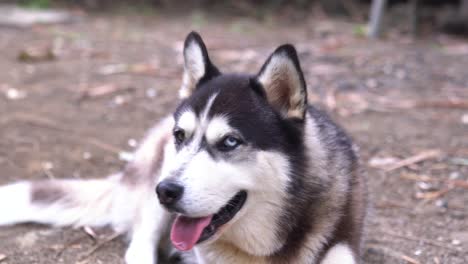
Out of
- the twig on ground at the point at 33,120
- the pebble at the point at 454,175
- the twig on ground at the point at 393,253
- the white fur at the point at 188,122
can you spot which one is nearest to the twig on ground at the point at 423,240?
the twig on ground at the point at 393,253

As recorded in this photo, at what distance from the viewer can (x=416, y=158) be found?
14.1 feet

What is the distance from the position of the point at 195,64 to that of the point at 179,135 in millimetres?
366

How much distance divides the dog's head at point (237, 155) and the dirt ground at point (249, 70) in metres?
0.77

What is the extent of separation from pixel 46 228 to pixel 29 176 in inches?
28.4

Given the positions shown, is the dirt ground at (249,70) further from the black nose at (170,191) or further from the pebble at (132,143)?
the black nose at (170,191)

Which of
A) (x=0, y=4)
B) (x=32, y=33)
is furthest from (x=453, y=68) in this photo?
(x=0, y=4)

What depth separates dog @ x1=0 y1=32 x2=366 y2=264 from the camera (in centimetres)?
235

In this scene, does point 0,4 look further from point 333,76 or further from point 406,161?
point 406,161

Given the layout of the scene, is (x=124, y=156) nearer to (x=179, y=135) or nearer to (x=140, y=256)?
(x=140, y=256)

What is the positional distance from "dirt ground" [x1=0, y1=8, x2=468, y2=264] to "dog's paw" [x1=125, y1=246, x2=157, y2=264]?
82 mm

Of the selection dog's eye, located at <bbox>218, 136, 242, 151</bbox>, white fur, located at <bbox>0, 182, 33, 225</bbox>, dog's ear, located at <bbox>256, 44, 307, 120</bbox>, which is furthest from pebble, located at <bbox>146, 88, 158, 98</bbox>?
dog's eye, located at <bbox>218, 136, 242, 151</bbox>

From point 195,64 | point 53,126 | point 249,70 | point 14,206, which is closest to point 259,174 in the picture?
point 195,64

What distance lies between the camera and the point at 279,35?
26.3 feet

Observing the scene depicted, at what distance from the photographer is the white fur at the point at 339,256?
2586 mm
